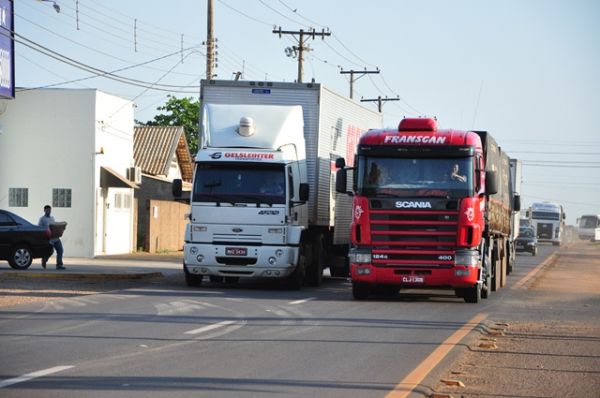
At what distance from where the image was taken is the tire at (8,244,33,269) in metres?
30.1

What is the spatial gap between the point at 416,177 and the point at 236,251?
4.53 meters

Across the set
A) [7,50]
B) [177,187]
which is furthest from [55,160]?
[177,187]

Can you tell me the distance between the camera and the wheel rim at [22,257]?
30203mm

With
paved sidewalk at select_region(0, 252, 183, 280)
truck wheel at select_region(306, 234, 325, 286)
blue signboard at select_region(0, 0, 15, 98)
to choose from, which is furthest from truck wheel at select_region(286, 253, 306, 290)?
blue signboard at select_region(0, 0, 15, 98)

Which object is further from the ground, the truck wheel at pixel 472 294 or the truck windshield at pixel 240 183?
the truck windshield at pixel 240 183

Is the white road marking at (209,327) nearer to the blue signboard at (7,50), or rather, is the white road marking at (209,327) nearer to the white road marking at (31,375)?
the white road marking at (31,375)

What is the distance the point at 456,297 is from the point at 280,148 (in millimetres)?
5072

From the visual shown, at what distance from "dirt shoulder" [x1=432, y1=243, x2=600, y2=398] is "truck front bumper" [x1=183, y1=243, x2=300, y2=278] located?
4844 mm

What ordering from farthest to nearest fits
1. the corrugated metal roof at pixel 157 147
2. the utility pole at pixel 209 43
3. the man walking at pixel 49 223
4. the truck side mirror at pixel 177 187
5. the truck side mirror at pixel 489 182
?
the corrugated metal roof at pixel 157 147 < the utility pole at pixel 209 43 < the man walking at pixel 49 223 < the truck side mirror at pixel 177 187 < the truck side mirror at pixel 489 182

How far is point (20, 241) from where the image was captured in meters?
30.3

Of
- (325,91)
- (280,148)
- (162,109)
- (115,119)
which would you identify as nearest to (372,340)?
(280,148)

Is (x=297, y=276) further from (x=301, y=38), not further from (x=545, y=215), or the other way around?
(x=545, y=215)

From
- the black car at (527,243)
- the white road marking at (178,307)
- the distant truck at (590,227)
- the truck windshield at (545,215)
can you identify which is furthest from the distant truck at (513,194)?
the distant truck at (590,227)

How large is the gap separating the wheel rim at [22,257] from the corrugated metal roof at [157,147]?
23256mm
